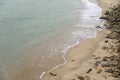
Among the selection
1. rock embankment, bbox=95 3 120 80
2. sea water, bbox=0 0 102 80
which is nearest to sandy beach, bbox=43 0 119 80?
rock embankment, bbox=95 3 120 80

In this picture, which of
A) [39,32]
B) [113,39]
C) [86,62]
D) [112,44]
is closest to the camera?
[86,62]

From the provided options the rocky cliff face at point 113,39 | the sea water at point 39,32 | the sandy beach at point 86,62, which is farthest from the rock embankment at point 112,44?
the sea water at point 39,32

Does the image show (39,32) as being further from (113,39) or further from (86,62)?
(86,62)

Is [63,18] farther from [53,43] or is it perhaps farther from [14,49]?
[14,49]

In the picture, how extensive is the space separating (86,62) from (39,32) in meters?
7.48

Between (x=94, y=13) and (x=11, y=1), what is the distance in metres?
11.2

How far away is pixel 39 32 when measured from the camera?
25.0m

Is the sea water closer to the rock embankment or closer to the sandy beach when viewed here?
the sandy beach

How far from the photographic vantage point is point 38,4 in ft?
112

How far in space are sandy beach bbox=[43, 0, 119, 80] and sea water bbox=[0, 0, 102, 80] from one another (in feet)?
2.37

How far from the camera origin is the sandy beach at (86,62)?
1703 centimetres

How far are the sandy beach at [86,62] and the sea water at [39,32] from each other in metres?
0.72

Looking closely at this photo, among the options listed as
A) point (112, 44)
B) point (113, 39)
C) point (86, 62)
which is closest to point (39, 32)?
point (113, 39)

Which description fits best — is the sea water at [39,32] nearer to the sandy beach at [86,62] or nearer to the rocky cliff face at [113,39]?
the sandy beach at [86,62]
